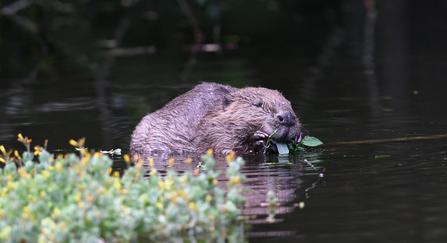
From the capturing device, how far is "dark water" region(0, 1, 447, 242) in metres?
4.59

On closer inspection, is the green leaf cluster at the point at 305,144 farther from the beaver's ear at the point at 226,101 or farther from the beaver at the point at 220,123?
the beaver's ear at the point at 226,101

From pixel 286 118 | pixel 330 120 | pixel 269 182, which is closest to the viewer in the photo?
pixel 269 182

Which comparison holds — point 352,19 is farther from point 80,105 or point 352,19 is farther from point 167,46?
point 80,105

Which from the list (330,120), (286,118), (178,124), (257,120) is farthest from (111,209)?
(330,120)

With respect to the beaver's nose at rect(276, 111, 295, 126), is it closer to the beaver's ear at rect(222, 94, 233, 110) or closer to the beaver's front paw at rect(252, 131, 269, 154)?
the beaver's front paw at rect(252, 131, 269, 154)

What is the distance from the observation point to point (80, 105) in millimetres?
11219

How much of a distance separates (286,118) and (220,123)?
0.81 meters

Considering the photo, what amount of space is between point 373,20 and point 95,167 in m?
22.4

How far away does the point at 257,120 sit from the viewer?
704 centimetres

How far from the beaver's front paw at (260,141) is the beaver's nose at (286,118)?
0.22 m

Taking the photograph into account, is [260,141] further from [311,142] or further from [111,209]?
[111,209]

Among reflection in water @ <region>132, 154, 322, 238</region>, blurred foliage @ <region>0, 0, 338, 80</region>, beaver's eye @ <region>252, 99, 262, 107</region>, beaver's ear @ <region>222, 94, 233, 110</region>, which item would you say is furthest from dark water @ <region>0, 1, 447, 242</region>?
blurred foliage @ <region>0, 0, 338, 80</region>

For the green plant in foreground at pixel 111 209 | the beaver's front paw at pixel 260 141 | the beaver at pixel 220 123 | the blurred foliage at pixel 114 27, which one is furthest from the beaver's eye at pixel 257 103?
the blurred foliage at pixel 114 27

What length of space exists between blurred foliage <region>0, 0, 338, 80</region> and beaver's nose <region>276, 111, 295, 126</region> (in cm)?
840
